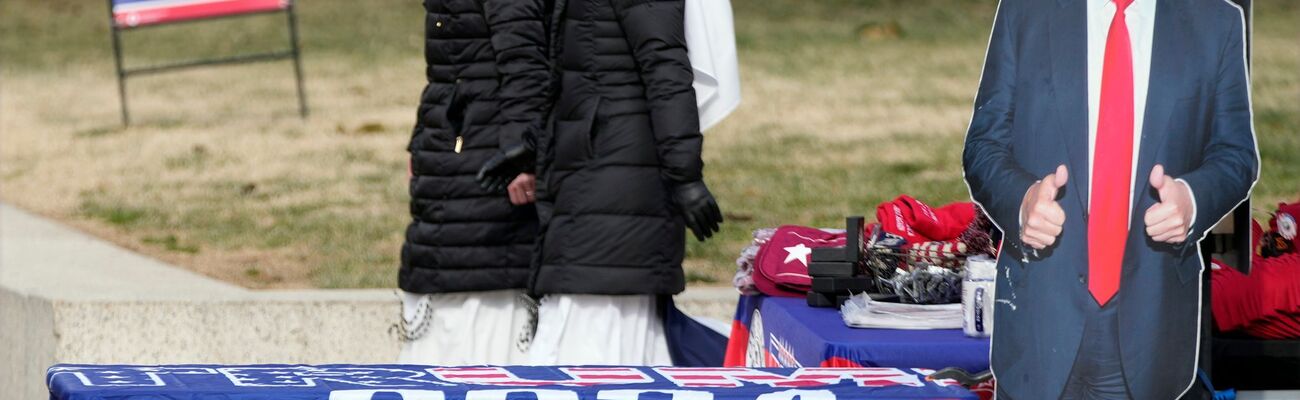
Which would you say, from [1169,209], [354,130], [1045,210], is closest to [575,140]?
[1045,210]

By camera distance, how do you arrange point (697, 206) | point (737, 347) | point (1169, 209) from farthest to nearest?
point (737, 347), point (697, 206), point (1169, 209)

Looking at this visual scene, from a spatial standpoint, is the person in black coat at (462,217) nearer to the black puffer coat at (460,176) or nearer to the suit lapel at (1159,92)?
the black puffer coat at (460,176)

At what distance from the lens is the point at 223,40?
54.5 ft

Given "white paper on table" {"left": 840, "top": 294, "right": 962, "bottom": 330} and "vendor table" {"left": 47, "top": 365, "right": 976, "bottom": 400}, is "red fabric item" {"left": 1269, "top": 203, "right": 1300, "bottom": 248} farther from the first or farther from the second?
"vendor table" {"left": 47, "top": 365, "right": 976, "bottom": 400}

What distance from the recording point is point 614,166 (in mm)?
4906

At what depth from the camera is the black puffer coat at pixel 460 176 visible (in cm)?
534

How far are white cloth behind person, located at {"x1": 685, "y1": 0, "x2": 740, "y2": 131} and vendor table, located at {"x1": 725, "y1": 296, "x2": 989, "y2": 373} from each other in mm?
500

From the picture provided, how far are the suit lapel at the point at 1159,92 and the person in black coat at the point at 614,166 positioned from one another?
165cm

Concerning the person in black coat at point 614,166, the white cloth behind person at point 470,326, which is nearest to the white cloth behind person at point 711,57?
the person in black coat at point 614,166

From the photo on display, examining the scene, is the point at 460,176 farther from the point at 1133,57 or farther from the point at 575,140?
the point at 1133,57

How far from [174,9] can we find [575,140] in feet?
27.2

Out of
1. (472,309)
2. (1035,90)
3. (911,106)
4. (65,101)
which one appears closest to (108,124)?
(65,101)

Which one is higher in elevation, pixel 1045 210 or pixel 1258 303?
pixel 1045 210

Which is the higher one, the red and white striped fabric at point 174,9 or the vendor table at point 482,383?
the red and white striped fabric at point 174,9
